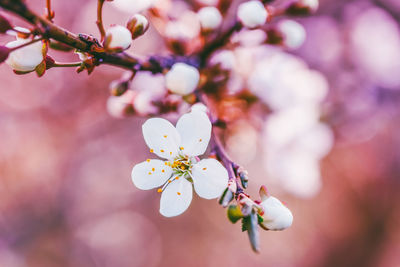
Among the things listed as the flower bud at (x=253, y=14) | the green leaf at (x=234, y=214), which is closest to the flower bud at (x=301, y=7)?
the flower bud at (x=253, y=14)

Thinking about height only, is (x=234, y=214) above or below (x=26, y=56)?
below

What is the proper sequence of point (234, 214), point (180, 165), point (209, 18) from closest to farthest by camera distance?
point (234, 214) → point (180, 165) → point (209, 18)

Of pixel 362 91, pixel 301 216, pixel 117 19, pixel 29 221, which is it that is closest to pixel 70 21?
pixel 117 19

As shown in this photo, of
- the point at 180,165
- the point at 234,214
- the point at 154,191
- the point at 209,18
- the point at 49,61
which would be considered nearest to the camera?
the point at 234,214

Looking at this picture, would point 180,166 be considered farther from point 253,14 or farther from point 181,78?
point 253,14

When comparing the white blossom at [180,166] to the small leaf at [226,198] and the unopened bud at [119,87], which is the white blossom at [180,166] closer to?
the small leaf at [226,198]

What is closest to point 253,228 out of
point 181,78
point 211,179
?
point 211,179

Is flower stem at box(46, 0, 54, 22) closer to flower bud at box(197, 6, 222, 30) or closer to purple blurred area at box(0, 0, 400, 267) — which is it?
flower bud at box(197, 6, 222, 30)
